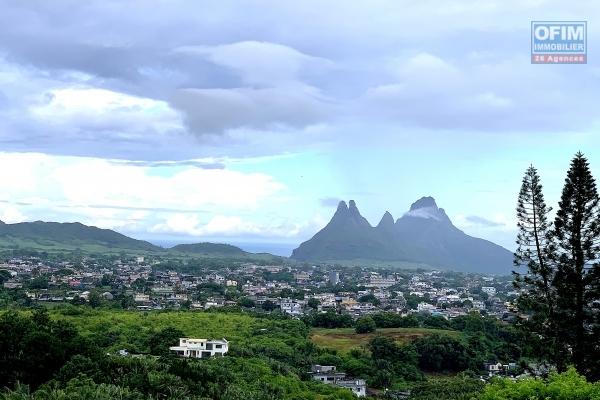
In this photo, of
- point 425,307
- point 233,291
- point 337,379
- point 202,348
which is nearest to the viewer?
point 202,348

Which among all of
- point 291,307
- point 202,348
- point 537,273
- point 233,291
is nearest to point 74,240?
point 233,291

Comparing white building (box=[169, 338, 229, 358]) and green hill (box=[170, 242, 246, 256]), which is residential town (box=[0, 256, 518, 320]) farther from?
green hill (box=[170, 242, 246, 256])

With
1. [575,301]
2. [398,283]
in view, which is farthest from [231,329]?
[398,283]

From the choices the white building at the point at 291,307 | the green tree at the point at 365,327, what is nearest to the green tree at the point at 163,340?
the green tree at the point at 365,327

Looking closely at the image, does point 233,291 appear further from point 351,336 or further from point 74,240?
point 74,240

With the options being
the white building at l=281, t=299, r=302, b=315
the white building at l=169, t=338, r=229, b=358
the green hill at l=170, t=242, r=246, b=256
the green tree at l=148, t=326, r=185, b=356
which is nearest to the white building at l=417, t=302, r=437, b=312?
the white building at l=281, t=299, r=302, b=315
